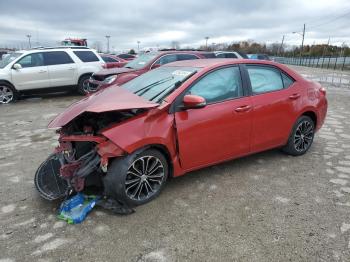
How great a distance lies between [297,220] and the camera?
3.13 meters

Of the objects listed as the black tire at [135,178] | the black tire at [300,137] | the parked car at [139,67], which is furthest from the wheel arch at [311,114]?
the parked car at [139,67]

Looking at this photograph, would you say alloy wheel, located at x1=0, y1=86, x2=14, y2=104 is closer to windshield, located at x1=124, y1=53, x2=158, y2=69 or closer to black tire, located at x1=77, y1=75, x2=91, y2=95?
black tire, located at x1=77, y1=75, x2=91, y2=95

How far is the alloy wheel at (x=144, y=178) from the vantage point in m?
3.30

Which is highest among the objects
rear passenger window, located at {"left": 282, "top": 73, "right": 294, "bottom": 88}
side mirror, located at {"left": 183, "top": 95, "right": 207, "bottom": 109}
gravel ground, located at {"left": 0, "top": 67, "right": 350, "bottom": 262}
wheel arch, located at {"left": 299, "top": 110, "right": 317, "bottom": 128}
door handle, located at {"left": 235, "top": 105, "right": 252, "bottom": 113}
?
rear passenger window, located at {"left": 282, "top": 73, "right": 294, "bottom": 88}

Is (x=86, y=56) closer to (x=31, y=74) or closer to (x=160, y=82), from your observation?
(x=31, y=74)

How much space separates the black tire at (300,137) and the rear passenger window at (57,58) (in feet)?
28.4

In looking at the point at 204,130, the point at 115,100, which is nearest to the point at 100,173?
the point at 115,100

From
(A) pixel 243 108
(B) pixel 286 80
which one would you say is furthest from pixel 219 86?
(B) pixel 286 80

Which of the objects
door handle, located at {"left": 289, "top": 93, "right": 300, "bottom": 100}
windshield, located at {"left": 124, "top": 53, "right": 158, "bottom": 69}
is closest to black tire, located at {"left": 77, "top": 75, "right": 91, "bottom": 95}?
windshield, located at {"left": 124, "top": 53, "right": 158, "bottom": 69}

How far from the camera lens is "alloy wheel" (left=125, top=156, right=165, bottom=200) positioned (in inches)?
130

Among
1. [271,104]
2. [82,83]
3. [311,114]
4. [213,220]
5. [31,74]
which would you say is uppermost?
[271,104]

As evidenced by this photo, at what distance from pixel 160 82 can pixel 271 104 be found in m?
1.60

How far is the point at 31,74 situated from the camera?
1015 cm

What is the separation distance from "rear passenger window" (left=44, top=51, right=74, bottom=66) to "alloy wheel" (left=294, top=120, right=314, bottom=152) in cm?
871
